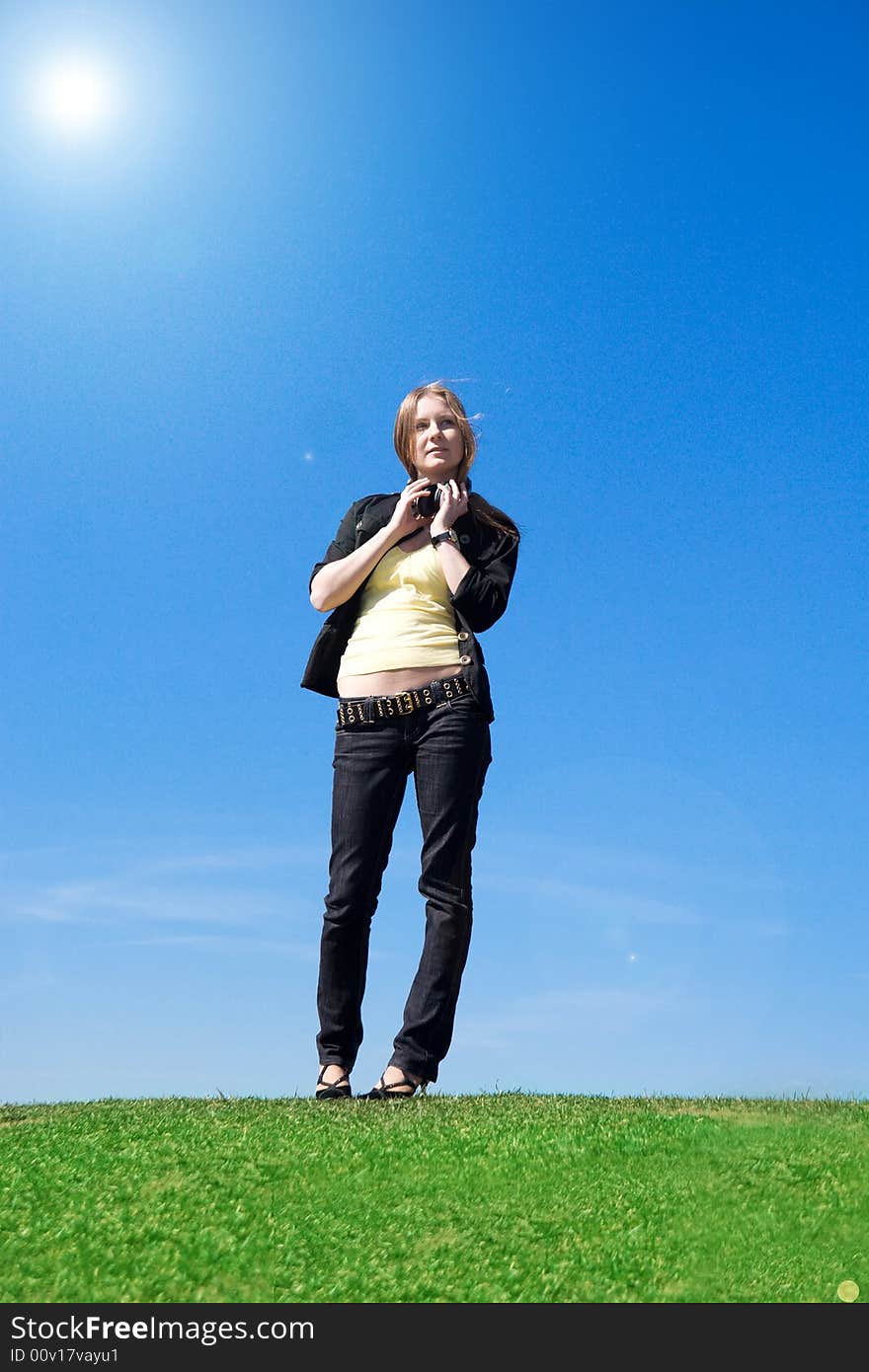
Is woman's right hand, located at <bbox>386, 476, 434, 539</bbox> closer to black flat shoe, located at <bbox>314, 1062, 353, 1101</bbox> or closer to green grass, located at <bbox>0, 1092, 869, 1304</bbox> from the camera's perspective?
black flat shoe, located at <bbox>314, 1062, 353, 1101</bbox>

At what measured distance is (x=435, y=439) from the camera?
8.09 m

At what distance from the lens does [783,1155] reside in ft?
20.0

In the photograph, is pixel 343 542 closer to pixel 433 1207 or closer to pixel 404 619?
pixel 404 619

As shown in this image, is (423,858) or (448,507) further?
(448,507)

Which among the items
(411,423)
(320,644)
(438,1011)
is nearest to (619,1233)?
(438,1011)

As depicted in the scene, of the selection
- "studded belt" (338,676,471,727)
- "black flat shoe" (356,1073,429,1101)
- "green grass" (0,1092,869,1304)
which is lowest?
"green grass" (0,1092,869,1304)

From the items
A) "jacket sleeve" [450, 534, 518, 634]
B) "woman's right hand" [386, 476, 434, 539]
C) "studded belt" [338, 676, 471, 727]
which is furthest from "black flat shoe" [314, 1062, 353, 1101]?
"woman's right hand" [386, 476, 434, 539]

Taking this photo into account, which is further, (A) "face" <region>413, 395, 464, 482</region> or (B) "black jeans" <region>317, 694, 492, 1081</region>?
(A) "face" <region>413, 395, 464, 482</region>

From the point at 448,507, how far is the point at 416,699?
123cm

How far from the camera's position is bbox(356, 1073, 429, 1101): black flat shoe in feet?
24.1

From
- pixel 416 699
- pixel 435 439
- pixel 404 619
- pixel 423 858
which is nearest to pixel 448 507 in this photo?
pixel 435 439

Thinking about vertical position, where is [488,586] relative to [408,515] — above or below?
below
